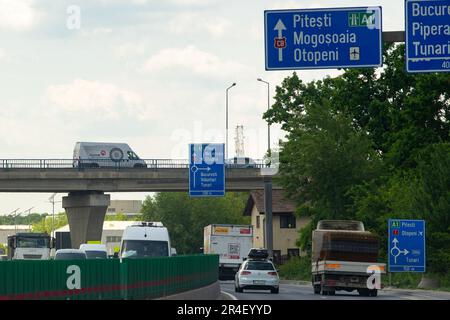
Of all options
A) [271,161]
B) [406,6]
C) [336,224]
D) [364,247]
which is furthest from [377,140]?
[406,6]

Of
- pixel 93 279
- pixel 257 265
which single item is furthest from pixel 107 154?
pixel 93 279

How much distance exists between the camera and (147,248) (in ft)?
159

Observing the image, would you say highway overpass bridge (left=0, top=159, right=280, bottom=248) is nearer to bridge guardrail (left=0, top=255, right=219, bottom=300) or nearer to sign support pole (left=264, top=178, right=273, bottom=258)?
sign support pole (left=264, top=178, right=273, bottom=258)

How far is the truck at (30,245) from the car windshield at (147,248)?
16.5m

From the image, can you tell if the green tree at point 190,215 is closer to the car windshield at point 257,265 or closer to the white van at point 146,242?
the car windshield at point 257,265

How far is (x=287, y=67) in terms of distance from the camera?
31.5 meters

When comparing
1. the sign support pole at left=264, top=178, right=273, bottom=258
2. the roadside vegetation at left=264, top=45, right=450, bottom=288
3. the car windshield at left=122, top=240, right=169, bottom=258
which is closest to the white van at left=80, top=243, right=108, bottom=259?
the car windshield at left=122, top=240, right=169, bottom=258

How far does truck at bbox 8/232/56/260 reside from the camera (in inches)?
2539

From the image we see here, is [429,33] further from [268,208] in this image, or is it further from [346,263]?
[268,208]

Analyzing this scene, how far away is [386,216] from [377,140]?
59.5ft

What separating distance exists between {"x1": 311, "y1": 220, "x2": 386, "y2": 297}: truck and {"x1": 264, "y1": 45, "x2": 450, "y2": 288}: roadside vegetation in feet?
60.6

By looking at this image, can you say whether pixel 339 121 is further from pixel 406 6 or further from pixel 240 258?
pixel 406 6

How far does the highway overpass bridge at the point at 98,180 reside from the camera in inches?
3401

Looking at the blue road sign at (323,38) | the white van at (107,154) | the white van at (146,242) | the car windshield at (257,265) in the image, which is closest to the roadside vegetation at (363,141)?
the white van at (107,154)
